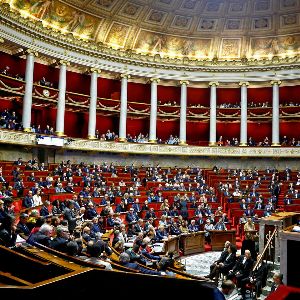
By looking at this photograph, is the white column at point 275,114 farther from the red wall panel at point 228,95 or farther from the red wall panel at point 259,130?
the red wall panel at point 228,95

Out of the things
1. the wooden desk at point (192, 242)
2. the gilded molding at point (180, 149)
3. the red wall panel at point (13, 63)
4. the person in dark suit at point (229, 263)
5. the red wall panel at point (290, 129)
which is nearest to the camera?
the person in dark suit at point (229, 263)

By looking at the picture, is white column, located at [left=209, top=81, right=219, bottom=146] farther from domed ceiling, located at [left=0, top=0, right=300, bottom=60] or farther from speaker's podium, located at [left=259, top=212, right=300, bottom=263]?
speaker's podium, located at [left=259, top=212, right=300, bottom=263]

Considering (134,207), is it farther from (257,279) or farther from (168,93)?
(168,93)

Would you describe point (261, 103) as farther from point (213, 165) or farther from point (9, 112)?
point (9, 112)

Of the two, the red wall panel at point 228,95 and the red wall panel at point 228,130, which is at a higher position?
the red wall panel at point 228,95

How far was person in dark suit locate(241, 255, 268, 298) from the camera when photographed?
9.42 meters

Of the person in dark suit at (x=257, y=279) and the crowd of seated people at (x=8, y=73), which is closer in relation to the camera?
the person in dark suit at (x=257, y=279)

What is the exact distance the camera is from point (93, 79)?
28156 millimetres

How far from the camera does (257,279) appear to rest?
9.45 m

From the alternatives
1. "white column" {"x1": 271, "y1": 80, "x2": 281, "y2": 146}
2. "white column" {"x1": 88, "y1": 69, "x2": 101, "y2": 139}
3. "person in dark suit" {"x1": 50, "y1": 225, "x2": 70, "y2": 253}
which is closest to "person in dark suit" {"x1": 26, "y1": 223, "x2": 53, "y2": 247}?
"person in dark suit" {"x1": 50, "y1": 225, "x2": 70, "y2": 253}

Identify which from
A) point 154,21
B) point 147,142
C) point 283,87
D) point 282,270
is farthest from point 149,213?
point 283,87

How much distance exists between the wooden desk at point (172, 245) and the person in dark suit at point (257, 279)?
3838mm

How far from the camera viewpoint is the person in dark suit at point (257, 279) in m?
9.42

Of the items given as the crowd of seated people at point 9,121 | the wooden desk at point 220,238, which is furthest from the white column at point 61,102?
the wooden desk at point 220,238
